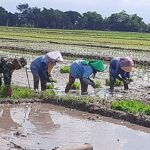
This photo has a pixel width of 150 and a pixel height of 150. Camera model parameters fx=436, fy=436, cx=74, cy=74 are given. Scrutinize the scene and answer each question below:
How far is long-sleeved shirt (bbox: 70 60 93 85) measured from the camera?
980cm

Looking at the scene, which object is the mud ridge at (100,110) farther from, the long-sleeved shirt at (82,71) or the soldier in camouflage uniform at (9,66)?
the long-sleeved shirt at (82,71)

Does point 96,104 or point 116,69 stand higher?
point 116,69

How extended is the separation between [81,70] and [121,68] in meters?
1.39

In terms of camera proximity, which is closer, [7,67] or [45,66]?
[7,67]

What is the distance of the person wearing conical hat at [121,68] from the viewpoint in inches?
421

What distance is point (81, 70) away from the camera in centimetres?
995

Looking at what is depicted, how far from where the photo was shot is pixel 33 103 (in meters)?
9.20

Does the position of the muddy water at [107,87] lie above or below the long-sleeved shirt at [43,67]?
below

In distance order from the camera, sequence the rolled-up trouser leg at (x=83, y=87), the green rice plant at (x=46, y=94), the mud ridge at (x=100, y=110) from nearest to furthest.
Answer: the mud ridge at (x=100, y=110) < the green rice plant at (x=46, y=94) < the rolled-up trouser leg at (x=83, y=87)

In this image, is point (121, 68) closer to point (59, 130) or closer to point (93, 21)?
point (59, 130)

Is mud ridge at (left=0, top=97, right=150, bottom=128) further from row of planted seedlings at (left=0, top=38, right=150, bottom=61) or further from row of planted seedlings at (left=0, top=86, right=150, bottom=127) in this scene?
row of planted seedlings at (left=0, top=38, right=150, bottom=61)

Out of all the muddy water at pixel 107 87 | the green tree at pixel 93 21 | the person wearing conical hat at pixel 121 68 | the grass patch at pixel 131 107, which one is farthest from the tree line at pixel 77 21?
the grass patch at pixel 131 107

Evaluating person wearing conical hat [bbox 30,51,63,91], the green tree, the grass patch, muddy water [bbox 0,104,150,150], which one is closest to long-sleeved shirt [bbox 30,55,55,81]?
person wearing conical hat [bbox 30,51,63,91]

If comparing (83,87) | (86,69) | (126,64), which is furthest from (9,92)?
(126,64)
